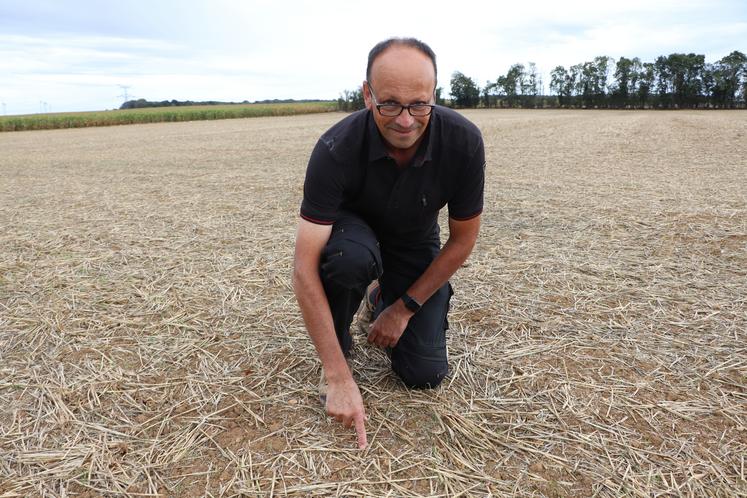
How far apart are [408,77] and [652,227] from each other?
4123 millimetres

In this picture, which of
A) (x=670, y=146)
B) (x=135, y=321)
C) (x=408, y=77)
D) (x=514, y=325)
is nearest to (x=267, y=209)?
(x=135, y=321)

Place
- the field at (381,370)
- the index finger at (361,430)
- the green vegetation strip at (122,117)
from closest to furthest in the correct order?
the field at (381,370)
the index finger at (361,430)
the green vegetation strip at (122,117)

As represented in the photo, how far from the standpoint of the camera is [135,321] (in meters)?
3.14

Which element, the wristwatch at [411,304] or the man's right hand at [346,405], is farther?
the wristwatch at [411,304]

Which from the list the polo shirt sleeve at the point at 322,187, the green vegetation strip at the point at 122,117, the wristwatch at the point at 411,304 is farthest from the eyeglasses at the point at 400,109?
the green vegetation strip at the point at 122,117

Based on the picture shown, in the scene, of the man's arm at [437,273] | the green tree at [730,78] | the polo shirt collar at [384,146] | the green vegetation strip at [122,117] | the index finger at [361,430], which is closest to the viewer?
the index finger at [361,430]

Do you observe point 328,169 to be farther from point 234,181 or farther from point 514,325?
point 234,181

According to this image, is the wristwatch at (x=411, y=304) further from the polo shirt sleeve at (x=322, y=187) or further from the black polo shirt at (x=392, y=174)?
the polo shirt sleeve at (x=322, y=187)

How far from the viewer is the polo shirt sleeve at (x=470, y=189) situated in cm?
222

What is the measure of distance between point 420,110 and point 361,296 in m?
0.96

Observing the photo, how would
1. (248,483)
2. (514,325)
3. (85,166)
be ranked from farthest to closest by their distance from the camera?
(85,166) < (514,325) < (248,483)

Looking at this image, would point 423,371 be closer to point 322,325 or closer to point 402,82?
point 322,325

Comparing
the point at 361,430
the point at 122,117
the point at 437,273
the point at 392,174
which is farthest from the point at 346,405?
the point at 122,117

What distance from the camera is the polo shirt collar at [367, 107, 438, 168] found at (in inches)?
84.0
